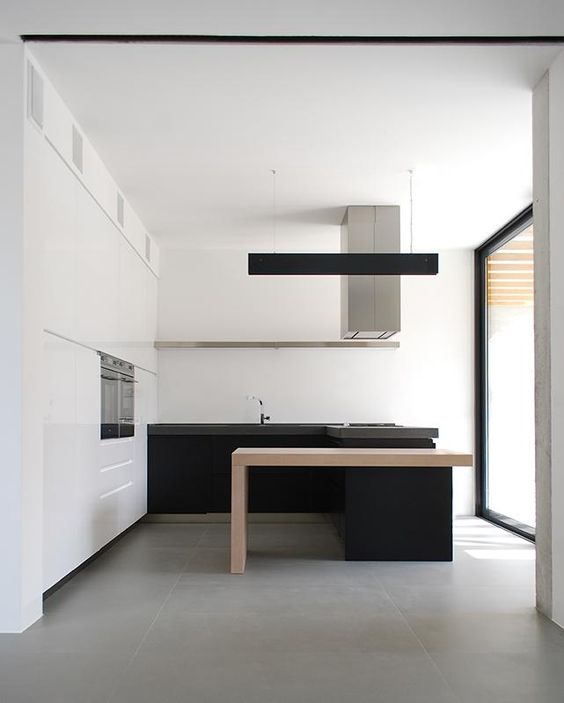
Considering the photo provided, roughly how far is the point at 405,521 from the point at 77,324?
2562mm

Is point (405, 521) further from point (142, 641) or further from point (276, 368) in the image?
point (276, 368)

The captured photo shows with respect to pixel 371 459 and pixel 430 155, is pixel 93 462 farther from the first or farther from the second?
pixel 430 155

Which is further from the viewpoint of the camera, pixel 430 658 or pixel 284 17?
pixel 284 17

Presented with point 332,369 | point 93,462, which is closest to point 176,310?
point 332,369

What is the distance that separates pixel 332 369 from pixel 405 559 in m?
3.29

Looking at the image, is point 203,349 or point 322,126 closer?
point 322,126

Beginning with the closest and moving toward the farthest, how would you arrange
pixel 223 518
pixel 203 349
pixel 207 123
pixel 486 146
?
pixel 207 123 → pixel 486 146 → pixel 223 518 → pixel 203 349

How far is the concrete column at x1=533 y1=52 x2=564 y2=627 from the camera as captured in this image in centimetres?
411

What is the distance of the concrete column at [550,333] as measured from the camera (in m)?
4.11

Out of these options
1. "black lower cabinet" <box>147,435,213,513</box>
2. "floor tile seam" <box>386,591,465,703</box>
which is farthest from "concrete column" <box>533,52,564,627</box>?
"black lower cabinet" <box>147,435,213,513</box>

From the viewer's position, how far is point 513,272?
771 centimetres

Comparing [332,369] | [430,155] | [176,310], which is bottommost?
[332,369]

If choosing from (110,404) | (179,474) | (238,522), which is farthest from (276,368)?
(238,522)

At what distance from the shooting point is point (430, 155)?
5754 millimetres
